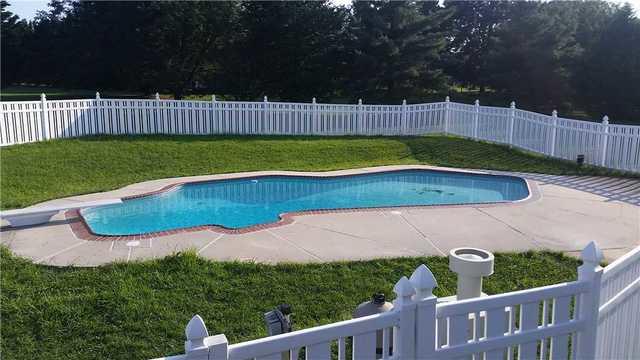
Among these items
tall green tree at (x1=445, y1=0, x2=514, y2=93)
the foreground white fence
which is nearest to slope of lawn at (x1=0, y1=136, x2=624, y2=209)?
the foreground white fence

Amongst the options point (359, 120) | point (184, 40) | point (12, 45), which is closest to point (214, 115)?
point (359, 120)

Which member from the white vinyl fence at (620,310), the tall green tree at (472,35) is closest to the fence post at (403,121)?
the white vinyl fence at (620,310)

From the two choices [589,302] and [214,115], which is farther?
[214,115]

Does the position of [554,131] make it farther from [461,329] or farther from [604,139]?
[461,329]

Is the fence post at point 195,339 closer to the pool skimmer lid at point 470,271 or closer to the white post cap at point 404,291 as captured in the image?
the white post cap at point 404,291

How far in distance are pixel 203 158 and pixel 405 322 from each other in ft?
35.6

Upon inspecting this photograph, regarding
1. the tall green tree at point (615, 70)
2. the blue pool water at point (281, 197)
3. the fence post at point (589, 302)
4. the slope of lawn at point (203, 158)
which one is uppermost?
the tall green tree at point (615, 70)

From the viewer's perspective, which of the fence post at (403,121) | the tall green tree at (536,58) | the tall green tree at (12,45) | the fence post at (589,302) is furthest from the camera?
the tall green tree at (12,45)

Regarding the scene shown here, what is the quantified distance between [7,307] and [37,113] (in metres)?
9.95

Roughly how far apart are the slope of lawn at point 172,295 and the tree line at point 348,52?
2037 centimetres

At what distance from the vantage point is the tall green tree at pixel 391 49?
25172 millimetres

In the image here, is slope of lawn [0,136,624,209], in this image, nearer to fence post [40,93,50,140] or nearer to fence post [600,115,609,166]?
fence post [600,115,609,166]

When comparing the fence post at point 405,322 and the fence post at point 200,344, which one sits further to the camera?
the fence post at point 405,322

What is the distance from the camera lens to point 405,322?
2.50 m
